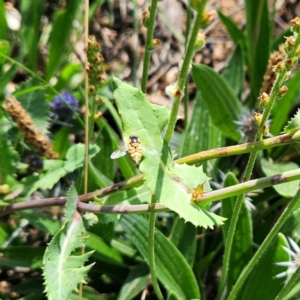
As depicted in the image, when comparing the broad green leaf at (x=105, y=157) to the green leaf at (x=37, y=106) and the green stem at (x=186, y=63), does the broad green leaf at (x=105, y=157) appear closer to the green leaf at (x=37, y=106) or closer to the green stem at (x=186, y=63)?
the green leaf at (x=37, y=106)

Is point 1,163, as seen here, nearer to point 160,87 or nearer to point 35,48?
point 35,48

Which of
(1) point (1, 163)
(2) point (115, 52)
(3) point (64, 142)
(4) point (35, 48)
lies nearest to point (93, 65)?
(1) point (1, 163)

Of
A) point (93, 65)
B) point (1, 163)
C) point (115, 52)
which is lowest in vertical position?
point (1, 163)

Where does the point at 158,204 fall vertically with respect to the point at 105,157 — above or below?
below

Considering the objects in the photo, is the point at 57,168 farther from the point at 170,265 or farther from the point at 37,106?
the point at 170,265

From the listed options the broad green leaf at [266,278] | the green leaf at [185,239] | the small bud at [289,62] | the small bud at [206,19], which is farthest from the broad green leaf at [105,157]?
the small bud at [206,19]

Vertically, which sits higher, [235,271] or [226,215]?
[226,215]

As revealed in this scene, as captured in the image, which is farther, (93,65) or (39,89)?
(39,89)

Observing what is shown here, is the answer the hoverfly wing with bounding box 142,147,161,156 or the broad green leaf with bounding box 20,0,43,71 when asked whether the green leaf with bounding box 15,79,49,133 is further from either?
the hoverfly wing with bounding box 142,147,161,156

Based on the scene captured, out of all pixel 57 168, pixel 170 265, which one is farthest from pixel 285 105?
pixel 57 168
